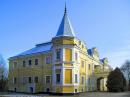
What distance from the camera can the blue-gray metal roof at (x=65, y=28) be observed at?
140ft

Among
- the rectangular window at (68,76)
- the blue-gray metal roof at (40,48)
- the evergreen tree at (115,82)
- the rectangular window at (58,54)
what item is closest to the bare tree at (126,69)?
the evergreen tree at (115,82)

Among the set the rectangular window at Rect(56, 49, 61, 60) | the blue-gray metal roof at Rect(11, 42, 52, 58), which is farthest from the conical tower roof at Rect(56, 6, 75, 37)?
the blue-gray metal roof at Rect(11, 42, 52, 58)

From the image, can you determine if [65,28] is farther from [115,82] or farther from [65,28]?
[115,82]

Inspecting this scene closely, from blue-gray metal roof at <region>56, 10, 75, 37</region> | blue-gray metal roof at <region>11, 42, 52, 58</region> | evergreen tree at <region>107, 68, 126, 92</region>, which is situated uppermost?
blue-gray metal roof at <region>56, 10, 75, 37</region>

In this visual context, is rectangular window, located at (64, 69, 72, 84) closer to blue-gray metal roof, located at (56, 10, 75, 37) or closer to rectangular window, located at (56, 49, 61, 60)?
rectangular window, located at (56, 49, 61, 60)

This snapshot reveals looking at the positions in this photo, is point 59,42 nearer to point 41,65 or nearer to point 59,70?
point 59,70

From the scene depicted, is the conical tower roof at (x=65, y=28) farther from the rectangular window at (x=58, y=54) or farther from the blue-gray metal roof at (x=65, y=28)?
the rectangular window at (x=58, y=54)

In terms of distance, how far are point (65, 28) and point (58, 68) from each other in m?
6.83

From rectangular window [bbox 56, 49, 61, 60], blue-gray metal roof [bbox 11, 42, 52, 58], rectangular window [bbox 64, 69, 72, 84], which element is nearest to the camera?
rectangular window [bbox 64, 69, 72, 84]

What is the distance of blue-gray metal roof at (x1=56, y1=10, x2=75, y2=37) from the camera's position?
42688 millimetres

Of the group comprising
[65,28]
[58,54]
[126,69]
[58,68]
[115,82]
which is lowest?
[115,82]

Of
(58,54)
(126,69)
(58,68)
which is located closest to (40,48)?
(58,54)

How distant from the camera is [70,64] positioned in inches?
1636

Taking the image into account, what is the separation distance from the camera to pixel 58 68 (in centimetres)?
4178
